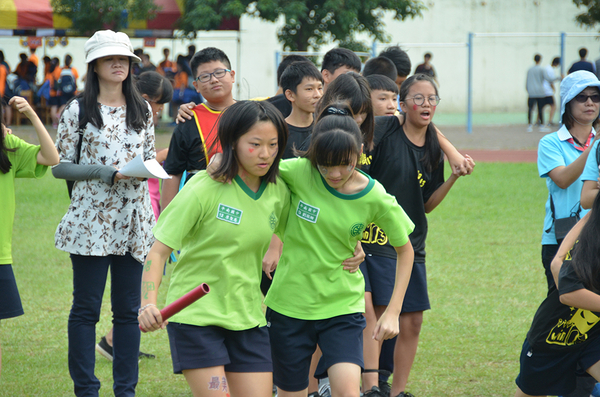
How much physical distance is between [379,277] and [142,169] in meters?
1.44

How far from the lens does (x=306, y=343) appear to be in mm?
3047

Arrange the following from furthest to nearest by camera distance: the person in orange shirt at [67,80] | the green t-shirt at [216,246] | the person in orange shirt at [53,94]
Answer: the person in orange shirt at [53,94]
the person in orange shirt at [67,80]
the green t-shirt at [216,246]

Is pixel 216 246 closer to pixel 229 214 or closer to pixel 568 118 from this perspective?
pixel 229 214

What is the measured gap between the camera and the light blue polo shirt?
386 cm

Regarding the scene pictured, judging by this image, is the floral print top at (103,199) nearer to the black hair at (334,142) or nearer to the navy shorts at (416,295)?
the black hair at (334,142)

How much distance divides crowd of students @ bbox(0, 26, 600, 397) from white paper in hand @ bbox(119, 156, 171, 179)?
21cm

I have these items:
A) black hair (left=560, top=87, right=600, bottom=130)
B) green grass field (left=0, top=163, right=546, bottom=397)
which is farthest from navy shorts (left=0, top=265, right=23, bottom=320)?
black hair (left=560, top=87, right=600, bottom=130)

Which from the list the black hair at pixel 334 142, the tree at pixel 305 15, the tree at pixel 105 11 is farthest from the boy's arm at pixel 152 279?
the tree at pixel 105 11

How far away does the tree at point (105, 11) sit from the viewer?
18.3 metres

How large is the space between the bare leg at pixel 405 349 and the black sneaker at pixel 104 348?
1.98m

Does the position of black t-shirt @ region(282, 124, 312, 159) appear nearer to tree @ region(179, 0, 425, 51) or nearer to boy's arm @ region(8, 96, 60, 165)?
boy's arm @ region(8, 96, 60, 165)

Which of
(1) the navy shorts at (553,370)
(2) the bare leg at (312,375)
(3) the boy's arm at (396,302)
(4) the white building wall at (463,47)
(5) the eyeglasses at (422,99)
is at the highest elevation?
(4) the white building wall at (463,47)

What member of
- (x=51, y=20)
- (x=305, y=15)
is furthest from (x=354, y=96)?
(x=51, y=20)

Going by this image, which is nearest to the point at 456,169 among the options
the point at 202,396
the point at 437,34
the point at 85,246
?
the point at 202,396
